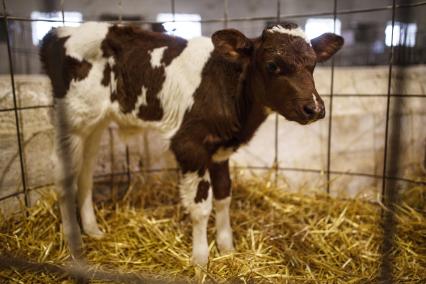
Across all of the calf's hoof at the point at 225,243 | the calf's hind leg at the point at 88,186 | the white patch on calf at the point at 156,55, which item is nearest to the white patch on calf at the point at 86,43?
the white patch on calf at the point at 156,55

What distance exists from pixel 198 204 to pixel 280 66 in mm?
1187

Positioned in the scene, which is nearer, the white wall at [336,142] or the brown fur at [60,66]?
the brown fur at [60,66]

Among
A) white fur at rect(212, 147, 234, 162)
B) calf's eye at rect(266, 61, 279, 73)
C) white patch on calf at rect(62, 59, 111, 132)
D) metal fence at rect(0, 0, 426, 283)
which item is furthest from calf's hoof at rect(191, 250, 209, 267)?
calf's eye at rect(266, 61, 279, 73)

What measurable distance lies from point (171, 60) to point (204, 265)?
1.59 meters

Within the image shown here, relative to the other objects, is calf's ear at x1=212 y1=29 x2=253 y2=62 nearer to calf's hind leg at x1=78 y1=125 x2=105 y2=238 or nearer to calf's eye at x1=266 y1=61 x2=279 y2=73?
calf's eye at x1=266 y1=61 x2=279 y2=73

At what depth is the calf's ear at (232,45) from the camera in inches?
98.3

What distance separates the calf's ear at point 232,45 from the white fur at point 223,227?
1.20 metres

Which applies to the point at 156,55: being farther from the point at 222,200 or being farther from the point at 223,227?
the point at 223,227

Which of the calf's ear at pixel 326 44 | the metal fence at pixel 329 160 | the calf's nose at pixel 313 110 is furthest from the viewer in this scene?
the calf's ear at pixel 326 44

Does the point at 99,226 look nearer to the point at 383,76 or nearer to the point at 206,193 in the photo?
the point at 206,193

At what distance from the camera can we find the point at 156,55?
291cm

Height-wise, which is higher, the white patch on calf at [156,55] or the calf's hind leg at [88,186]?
the white patch on calf at [156,55]

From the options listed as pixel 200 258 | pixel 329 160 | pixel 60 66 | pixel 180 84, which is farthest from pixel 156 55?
pixel 329 160

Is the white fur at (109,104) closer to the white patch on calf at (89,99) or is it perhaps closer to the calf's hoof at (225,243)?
the white patch on calf at (89,99)
